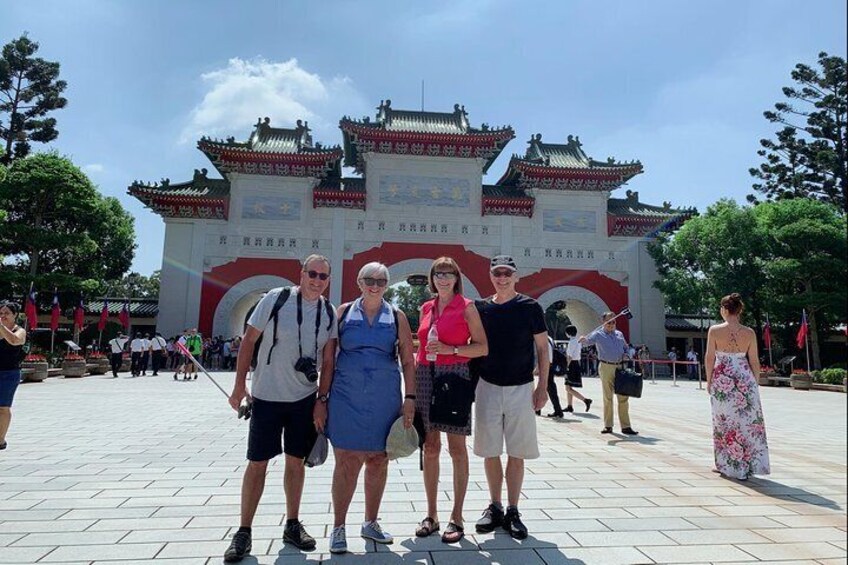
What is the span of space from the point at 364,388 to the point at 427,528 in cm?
95

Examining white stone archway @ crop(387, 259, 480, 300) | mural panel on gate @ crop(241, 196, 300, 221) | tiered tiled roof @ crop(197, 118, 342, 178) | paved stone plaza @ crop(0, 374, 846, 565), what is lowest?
paved stone plaza @ crop(0, 374, 846, 565)

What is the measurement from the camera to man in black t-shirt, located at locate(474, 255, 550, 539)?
317 centimetres

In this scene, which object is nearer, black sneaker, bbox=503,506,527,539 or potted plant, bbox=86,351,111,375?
black sneaker, bbox=503,506,527,539

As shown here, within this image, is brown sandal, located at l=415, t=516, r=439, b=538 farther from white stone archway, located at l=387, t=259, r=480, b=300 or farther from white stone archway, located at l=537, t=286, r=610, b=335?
white stone archway, located at l=537, t=286, r=610, b=335

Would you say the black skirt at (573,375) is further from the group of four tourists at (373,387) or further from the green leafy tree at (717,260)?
the green leafy tree at (717,260)

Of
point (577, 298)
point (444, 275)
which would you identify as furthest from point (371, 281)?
point (577, 298)

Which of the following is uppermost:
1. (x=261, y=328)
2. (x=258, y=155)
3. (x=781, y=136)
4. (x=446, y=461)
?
(x=781, y=136)

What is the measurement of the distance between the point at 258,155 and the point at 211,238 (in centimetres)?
416

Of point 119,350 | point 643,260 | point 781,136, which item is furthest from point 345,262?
point 781,136

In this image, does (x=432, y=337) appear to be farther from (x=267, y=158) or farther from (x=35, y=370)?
(x=267, y=158)

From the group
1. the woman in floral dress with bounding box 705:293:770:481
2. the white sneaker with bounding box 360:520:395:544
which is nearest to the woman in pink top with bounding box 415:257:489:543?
the white sneaker with bounding box 360:520:395:544

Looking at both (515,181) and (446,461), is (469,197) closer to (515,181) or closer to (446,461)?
(515,181)

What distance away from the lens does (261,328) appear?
301cm

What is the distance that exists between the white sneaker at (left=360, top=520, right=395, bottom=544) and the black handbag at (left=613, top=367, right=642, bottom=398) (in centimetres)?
437
